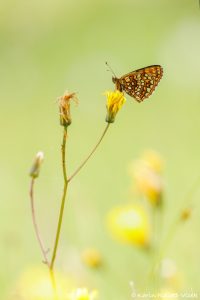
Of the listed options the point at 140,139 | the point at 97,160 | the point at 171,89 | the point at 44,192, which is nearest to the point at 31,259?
the point at 44,192

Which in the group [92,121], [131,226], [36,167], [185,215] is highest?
[36,167]

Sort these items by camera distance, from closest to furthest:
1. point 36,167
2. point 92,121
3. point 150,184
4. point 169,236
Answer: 1. point 36,167
2. point 150,184
3. point 169,236
4. point 92,121

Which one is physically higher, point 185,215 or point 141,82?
point 141,82

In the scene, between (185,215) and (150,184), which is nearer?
(185,215)

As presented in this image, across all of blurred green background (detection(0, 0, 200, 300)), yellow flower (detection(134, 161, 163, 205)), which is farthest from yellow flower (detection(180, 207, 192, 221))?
blurred green background (detection(0, 0, 200, 300))

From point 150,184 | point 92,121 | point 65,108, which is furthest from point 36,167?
point 92,121

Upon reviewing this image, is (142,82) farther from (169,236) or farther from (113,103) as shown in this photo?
(169,236)

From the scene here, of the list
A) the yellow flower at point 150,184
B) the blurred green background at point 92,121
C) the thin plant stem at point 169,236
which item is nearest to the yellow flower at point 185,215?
the thin plant stem at point 169,236

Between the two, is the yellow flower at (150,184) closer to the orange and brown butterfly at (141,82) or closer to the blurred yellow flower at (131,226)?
the blurred yellow flower at (131,226)
